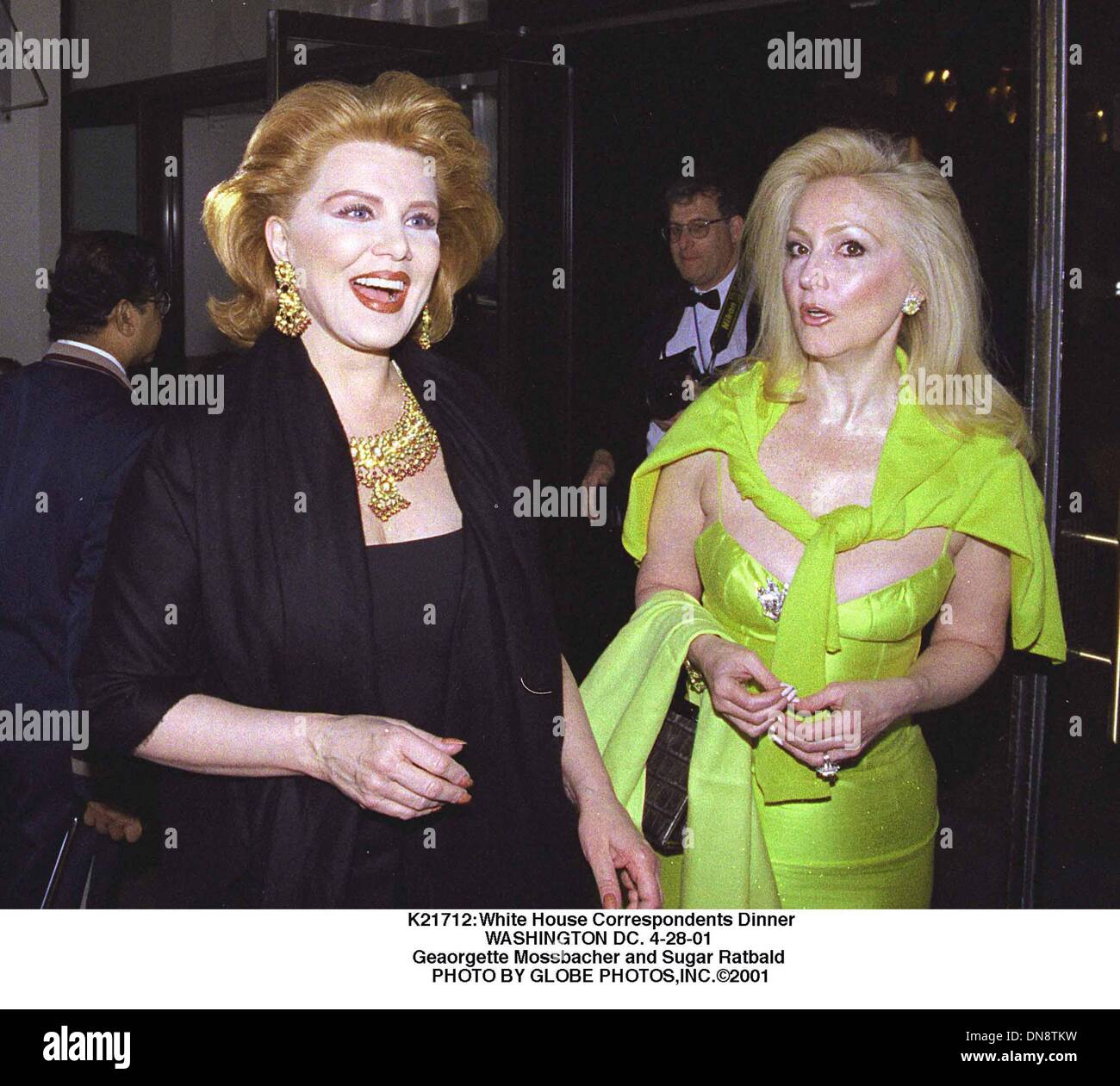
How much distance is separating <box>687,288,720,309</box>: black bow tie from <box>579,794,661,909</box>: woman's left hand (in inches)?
91.5

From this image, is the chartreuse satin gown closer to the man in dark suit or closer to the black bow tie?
the man in dark suit

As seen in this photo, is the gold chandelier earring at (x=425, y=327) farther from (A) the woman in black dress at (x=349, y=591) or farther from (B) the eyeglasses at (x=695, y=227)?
(B) the eyeglasses at (x=695, y=227)

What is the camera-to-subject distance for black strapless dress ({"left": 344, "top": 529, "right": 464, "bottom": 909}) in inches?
61.1

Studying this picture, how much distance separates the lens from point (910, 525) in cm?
A: 184

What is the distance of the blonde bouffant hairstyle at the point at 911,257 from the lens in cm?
183

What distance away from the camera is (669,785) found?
6.31 feet

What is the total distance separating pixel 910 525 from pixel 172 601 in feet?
3.17

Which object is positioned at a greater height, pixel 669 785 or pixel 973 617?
pixel 973 617

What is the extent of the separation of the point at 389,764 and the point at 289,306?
55cm

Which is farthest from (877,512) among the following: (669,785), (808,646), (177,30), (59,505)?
(177,30)

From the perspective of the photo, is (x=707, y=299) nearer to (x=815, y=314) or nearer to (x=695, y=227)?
(x=695, y=227)
